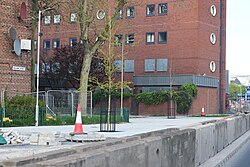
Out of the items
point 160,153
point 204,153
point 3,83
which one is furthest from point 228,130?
point 3,83

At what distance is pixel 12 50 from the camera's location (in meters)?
27.8

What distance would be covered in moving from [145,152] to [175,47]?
5033 centimetres

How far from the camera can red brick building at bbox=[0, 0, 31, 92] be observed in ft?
89.8

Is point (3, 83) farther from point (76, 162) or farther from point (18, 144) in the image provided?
point (76, 162)

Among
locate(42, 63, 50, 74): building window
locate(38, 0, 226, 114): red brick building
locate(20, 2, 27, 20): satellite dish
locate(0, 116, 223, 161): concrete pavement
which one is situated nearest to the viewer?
locate(0, 116, 223, 161): concrete pavement

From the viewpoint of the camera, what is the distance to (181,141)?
9.64 m

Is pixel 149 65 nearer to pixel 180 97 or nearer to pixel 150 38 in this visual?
pixel 150 38

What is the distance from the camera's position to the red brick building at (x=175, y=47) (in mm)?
55906

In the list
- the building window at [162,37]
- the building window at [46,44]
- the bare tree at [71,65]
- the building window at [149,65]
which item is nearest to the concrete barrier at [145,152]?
the bare tree at [71,65]

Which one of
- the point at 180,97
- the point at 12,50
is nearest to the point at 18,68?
the point at 12,50

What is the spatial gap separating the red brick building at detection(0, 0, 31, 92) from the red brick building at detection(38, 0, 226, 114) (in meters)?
25.6

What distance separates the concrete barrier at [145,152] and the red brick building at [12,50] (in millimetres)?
16022

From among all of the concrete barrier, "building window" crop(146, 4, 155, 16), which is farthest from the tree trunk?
"building window" crop(146, 4, 155, 16)

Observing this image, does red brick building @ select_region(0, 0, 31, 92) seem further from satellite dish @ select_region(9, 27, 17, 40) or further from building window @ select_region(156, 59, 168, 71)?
building window @ select_region(156, 59, 168, 71)
